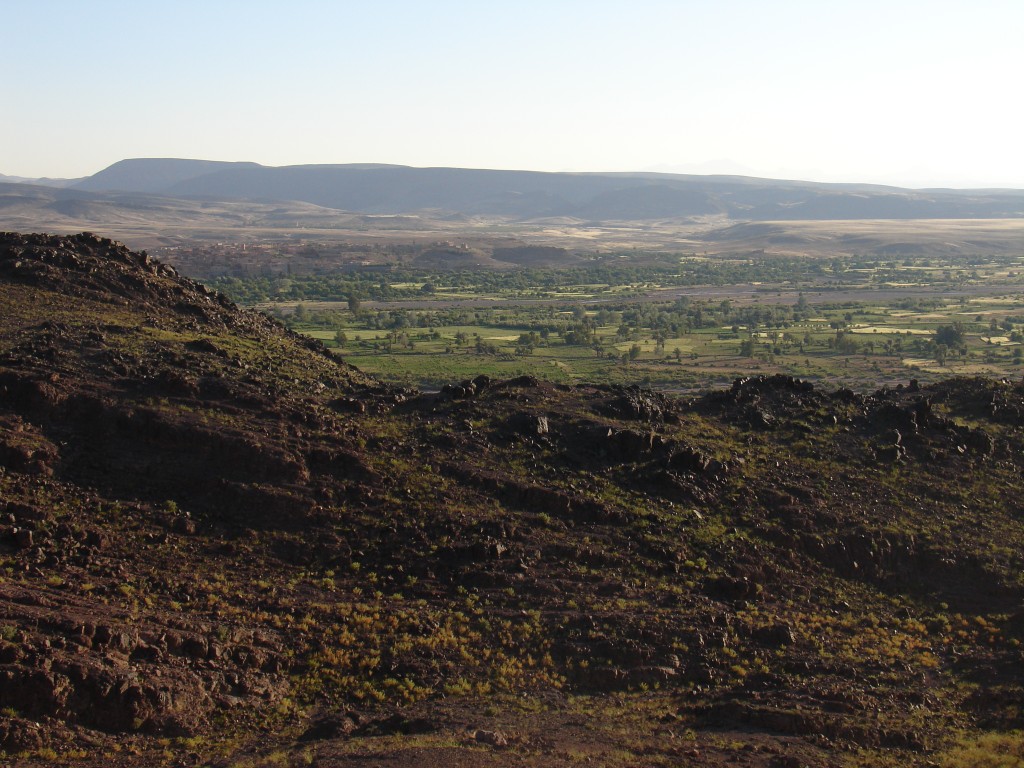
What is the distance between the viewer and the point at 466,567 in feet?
76.7

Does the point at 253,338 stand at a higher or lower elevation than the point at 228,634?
higher

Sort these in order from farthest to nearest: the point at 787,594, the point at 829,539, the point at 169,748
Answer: the point at 829,539, the point at 787,594, the point at 169,748

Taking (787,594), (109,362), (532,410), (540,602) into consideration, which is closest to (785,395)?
(532,410)

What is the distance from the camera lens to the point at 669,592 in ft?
78.3

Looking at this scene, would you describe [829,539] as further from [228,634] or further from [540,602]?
[228,634]

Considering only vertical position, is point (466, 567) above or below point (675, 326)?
above

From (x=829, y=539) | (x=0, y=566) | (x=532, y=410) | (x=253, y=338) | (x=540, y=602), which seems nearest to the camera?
(x=0, y=566)

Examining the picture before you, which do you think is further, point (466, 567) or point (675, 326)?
point (675, 326)

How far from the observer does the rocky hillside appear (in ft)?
57.8

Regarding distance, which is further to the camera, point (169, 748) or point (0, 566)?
point (0, 566)

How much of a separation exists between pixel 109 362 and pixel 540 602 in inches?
524

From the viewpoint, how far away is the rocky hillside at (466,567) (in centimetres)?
1762

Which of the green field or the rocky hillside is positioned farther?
the green field

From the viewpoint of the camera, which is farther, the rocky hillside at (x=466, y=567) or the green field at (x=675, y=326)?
the green field at (x=675, y=326)
